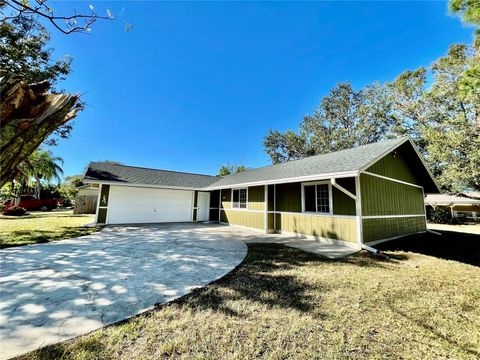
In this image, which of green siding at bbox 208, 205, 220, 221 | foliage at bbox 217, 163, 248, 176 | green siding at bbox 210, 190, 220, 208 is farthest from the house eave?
foliage at bbox 217, 163, 248, 176

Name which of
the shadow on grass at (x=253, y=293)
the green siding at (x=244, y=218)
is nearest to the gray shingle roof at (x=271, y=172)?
the green siding at (x=244, y=218)

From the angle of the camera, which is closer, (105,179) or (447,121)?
(105,179)

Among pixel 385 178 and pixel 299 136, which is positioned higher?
pixel 299 136

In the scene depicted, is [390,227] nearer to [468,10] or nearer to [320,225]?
[320,225]

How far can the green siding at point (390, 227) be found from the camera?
771 cm

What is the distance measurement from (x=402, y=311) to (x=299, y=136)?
90.7 feet

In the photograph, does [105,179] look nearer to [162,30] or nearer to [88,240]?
[88,240]

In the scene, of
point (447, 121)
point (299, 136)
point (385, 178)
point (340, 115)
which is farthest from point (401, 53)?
point (299, 136)

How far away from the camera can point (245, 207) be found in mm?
12492

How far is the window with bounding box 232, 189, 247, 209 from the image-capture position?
499 inches

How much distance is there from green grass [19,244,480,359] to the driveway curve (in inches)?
14.4

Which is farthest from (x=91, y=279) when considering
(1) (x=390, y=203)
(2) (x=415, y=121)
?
(2) (x=415, y=121)

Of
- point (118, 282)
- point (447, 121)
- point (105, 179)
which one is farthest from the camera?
point (447, 121)

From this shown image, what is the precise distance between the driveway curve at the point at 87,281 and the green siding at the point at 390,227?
4.60 meters
